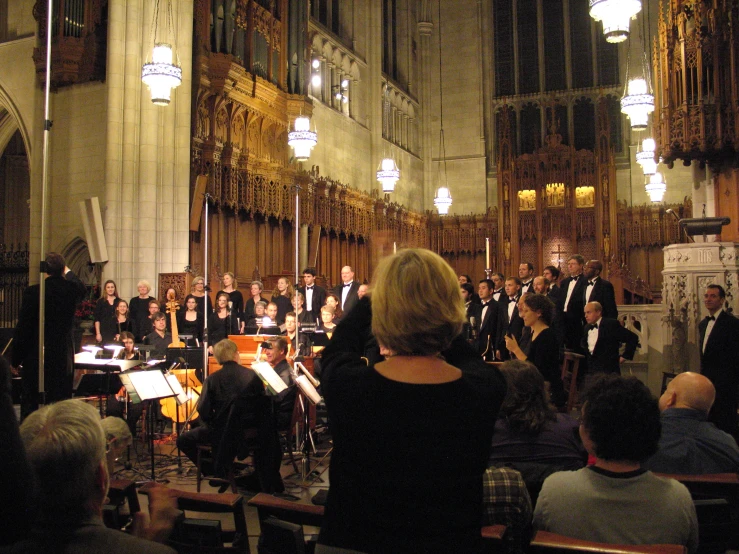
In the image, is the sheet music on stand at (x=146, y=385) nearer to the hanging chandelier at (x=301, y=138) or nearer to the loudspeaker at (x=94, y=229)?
the loudspeaker at (x=94, y=229)

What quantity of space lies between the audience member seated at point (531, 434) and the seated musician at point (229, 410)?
306cm

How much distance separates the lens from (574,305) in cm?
871

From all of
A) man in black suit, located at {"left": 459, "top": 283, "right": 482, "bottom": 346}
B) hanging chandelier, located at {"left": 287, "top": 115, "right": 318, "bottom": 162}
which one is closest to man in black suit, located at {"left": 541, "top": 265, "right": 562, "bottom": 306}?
man in black suit, located at {"left": 459, "top": 283, "right": 482, "bottom": 346}

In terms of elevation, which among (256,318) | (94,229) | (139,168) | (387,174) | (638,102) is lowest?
(256,318)

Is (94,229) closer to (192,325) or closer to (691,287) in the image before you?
(192,325)

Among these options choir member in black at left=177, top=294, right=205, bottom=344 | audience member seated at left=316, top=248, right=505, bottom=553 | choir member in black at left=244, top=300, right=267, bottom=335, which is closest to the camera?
audience member seated at left=316, top=248, right=505, bottom=553

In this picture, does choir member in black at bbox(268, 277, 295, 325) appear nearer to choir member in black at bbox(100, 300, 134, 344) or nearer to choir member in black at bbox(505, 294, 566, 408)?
choir member in black at bbox(100, 300, 134, 344)

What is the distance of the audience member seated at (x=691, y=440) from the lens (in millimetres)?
3219

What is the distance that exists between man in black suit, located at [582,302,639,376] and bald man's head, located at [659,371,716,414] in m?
4.09

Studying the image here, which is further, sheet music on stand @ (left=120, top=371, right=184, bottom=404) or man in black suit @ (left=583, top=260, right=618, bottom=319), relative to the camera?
man in black suit @ (left=583, top=260, right=618, bottom=319)

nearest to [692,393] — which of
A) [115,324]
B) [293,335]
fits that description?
[293,335]

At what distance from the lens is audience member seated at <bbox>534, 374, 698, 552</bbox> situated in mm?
2207

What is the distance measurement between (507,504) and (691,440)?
1196mm

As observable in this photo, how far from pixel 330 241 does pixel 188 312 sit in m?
8.64
